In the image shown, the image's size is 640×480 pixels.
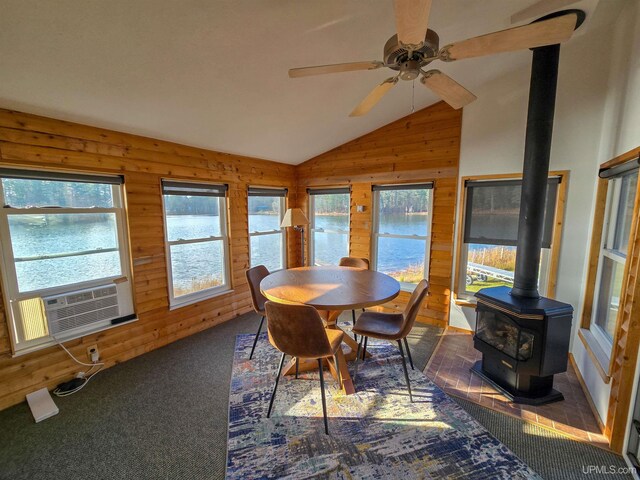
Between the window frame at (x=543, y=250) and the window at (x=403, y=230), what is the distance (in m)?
0.39

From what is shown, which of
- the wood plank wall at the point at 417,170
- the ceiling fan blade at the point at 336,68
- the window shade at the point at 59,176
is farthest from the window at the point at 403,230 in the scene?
the window shade at the point at 59,176

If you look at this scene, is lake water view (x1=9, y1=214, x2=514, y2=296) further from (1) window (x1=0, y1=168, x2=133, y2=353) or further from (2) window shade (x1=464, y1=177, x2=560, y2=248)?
(2) window shade (x1=464, y1=177, x2=560, y2=248)

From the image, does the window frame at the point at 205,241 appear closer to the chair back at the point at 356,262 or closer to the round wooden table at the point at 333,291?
the round wooden table at the point at 333,291

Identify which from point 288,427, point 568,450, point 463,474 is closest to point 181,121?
point 288,427

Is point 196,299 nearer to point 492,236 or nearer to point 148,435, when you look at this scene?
point 148,435

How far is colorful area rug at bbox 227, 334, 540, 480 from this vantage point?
1.59 metres

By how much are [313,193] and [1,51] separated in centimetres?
356

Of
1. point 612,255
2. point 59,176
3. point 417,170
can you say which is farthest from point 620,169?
point 59,176

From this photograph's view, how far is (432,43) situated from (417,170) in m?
2.30

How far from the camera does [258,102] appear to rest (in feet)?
8.26

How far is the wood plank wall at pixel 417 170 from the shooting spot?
3.35 metres

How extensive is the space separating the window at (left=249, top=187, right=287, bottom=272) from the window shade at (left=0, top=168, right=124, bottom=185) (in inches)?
67.2

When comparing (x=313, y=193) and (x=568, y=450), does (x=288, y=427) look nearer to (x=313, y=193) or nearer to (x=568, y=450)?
(x=568, y=450)

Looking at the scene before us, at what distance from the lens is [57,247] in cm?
234
